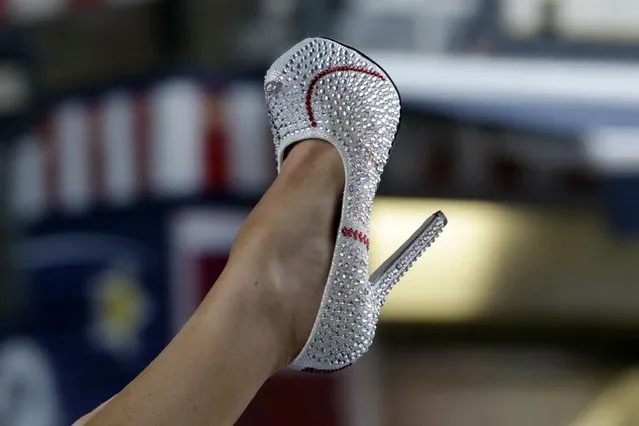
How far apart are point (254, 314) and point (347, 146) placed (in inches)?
7.4

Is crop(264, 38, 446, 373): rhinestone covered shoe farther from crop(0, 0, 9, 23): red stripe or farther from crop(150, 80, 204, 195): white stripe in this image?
crop(0, 0, 9, 23): red stripe

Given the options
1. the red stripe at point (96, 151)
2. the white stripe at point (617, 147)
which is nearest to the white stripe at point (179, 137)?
the red stripe at point (96, 151)

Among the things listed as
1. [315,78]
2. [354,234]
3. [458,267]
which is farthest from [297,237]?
[458,267]

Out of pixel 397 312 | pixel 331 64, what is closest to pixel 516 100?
pixel 397 312

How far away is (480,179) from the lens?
6.79ft

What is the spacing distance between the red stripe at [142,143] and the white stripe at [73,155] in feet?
0.38

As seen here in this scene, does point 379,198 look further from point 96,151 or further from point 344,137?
point 344,137

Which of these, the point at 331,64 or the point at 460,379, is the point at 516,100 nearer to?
the point at 460,379

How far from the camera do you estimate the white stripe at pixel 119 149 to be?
2031 mm

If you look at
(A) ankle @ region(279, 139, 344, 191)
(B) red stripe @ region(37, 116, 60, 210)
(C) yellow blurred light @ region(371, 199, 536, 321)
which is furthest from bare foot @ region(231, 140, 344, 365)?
(B) red stripe @ region(37, 116, 60, 210)

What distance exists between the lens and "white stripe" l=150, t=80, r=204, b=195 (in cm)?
199

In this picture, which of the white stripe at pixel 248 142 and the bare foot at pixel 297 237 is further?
the white stripe at pixel 248 142

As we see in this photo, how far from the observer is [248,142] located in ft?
6.57

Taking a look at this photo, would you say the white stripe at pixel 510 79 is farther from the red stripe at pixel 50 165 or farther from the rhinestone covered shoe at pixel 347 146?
the rhinestone covered shoe at pixel 347 146
